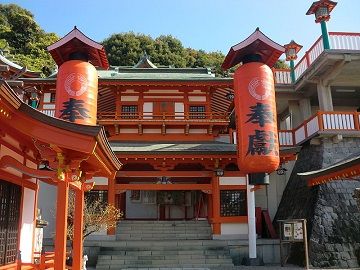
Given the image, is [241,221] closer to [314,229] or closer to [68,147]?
[314,229]

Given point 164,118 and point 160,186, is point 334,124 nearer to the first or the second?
point 164,118

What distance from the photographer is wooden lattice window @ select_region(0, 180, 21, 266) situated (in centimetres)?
710

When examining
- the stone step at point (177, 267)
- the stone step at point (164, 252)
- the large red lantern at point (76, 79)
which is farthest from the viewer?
the stone step at point (164, 252)

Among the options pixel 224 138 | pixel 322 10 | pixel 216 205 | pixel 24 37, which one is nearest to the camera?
pixel 216 205

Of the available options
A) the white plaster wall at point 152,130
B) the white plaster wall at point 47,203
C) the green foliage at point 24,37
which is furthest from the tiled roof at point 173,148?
the green foliage at point 24,37

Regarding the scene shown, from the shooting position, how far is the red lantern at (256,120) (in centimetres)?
1432

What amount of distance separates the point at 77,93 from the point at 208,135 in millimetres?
7921

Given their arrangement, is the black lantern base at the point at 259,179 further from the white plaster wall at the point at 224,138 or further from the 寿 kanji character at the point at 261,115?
the white plaster wall at the point at 224,138

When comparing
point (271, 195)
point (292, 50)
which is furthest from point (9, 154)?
point (292, 50)

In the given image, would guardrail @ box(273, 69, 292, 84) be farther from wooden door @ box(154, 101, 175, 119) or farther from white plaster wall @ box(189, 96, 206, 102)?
wooden door @ box(154, 101, 175, 119)

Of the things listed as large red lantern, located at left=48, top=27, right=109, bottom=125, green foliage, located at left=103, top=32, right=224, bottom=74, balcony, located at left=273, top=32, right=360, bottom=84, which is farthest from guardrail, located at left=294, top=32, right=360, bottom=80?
green foliage, located at left=103, top=32, right=224, bottom=74

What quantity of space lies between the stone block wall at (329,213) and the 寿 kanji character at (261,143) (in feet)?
10.1

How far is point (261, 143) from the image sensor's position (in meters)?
14.4

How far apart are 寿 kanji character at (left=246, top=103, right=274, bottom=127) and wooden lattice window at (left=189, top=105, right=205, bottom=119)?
503 cm
